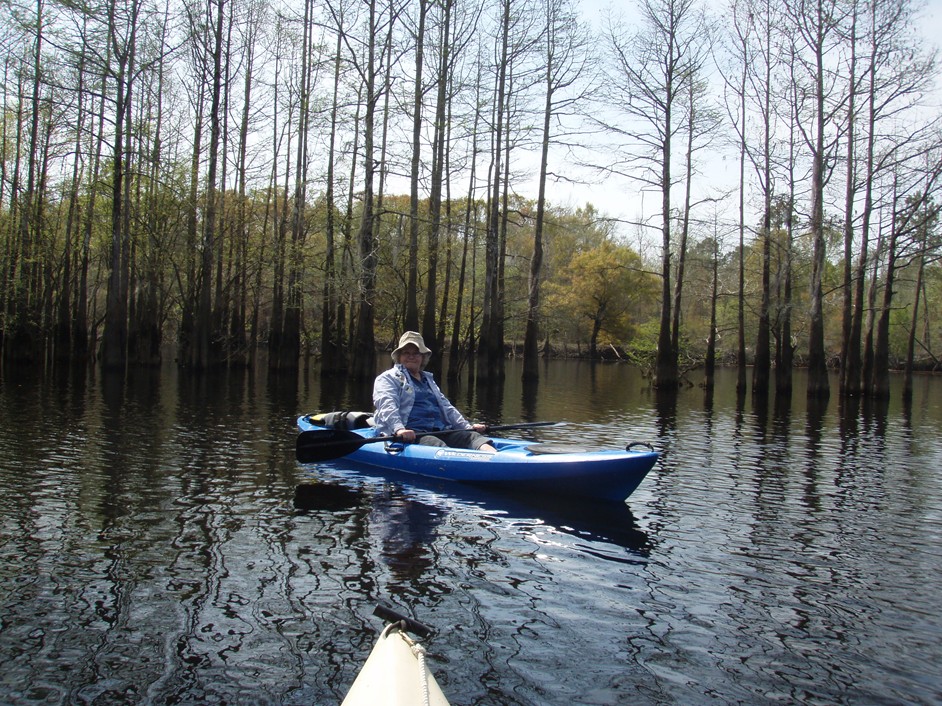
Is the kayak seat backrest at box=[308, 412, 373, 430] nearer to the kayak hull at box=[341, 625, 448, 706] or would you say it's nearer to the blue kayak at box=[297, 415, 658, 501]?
the blue kayak at box=[297, 415, 658, 501]

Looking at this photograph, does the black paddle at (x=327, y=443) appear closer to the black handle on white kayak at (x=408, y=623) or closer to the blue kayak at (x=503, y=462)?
the blue kayak at (x=503, y=462)

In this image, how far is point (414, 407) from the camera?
31.5ft

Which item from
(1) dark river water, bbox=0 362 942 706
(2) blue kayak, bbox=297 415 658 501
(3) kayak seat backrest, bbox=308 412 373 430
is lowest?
(1) dark river water, bbox=0 362 942 706

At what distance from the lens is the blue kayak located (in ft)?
24.8

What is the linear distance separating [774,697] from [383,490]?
208 inches

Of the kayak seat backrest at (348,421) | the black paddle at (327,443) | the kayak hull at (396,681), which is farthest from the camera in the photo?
the kayak seat backrest at (348,421)

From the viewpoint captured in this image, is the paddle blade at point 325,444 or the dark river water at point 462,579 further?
the paddle blade at point 325,444

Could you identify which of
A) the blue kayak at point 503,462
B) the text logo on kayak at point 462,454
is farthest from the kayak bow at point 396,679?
the text logo on kayak at point 462,454

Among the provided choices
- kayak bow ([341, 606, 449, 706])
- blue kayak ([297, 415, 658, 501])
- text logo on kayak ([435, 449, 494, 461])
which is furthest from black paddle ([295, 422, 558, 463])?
kayak bow ([341, 606, 449, 706])

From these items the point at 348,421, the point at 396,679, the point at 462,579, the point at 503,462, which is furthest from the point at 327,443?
the point at 396,679

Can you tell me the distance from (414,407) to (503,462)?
1.89 meters

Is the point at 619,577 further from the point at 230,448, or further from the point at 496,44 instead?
the point at 496,44

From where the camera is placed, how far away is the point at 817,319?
23250mm

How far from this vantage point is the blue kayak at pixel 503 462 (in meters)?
7.55
